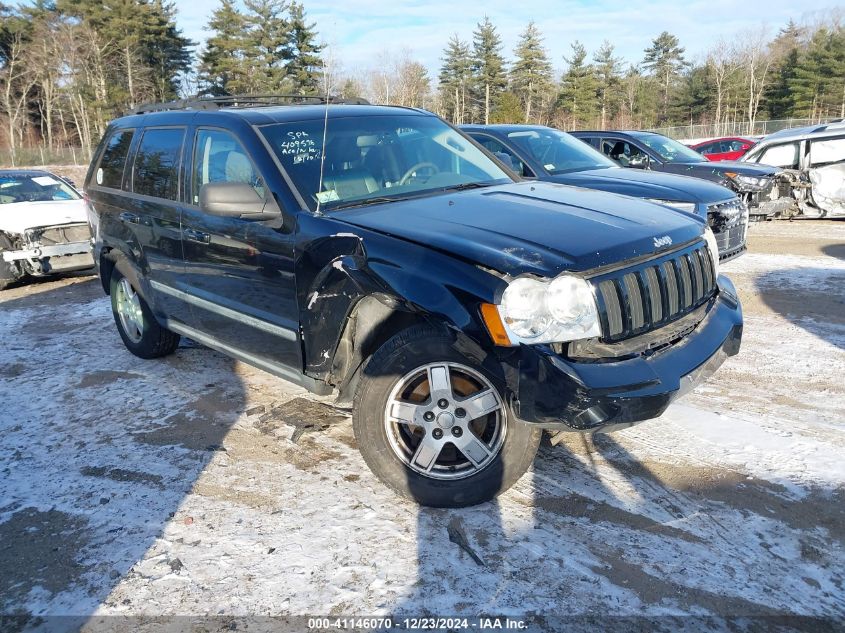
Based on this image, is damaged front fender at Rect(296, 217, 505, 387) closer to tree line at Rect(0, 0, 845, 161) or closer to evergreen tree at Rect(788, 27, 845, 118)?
tree line at Rect(0, 0, 845, 161)

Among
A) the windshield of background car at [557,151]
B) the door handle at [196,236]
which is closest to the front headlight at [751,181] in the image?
the windshield of background car at [557,151]

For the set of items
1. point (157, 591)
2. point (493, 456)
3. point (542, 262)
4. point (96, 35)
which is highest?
point (96, 35)

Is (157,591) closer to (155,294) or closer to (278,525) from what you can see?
(278,525)

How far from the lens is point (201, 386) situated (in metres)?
5.21

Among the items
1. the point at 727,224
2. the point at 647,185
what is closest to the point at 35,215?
the point at 647,185

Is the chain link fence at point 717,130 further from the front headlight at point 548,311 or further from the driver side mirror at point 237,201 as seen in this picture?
the front headlight at point 548,311

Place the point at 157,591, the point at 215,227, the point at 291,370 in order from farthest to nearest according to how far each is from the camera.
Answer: the point at 215,227 → the point at 291,370 → the point at 157,591

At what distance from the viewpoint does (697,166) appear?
34.6ft

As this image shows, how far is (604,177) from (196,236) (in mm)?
4743

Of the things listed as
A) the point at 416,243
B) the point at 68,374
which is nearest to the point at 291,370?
the point at 416,243

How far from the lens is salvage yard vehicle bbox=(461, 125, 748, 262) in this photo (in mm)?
7132

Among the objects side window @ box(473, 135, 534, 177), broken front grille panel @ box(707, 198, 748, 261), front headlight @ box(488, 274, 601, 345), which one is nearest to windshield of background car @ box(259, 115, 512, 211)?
front headlight @ box(488, 274, 601, 345)

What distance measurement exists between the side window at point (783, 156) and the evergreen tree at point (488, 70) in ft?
165

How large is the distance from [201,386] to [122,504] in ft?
5.70
